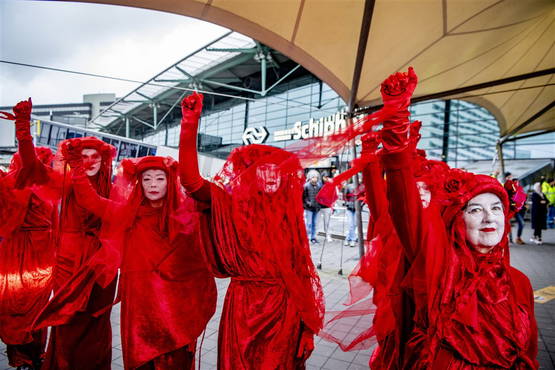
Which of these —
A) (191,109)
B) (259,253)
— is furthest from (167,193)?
(259,253)

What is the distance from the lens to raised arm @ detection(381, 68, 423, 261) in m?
1.29

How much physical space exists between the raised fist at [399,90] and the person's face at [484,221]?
0.71 metres

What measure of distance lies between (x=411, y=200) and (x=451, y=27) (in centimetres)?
424

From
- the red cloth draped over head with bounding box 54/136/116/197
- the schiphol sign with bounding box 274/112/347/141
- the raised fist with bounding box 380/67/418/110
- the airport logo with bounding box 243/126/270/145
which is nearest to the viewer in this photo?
the raised fist with bounding box 380/67/418/110

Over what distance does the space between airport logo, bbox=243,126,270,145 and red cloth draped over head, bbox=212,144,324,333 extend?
21398 mm

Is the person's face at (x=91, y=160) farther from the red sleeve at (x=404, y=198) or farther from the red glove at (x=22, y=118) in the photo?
the red sleeve at (x=404, y=198)

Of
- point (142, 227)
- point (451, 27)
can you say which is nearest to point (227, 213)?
point (142, 227)

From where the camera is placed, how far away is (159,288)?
7.79ft

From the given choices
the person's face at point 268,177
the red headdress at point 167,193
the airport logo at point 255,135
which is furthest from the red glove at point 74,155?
the airport logo at point 255,135

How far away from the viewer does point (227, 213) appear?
2174mm

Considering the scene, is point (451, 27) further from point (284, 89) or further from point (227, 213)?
point (284, 89)

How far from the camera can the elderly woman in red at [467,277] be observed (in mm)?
1508

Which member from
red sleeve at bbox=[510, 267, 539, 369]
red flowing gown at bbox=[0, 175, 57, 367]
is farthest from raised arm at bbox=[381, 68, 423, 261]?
red flowing gown at bbox=[0, 175, 57, 367]

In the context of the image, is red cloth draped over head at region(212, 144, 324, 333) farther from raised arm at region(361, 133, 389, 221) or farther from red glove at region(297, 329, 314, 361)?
raised arm at region(361, 133, 389, 221)
